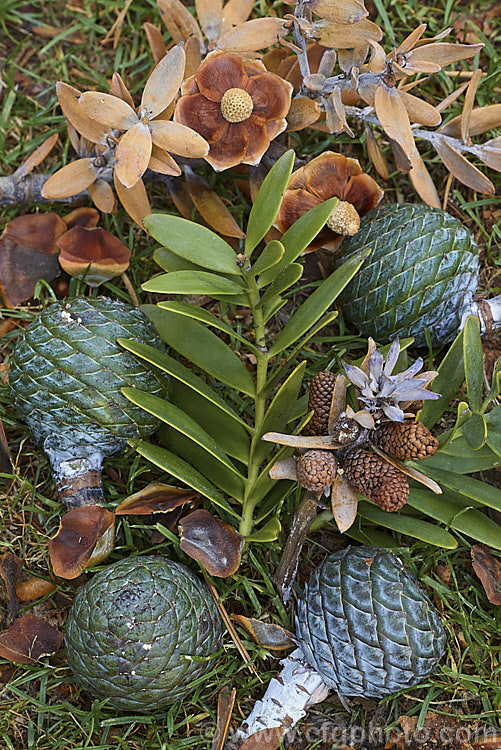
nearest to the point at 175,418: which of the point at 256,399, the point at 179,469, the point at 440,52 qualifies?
the point at 179,469

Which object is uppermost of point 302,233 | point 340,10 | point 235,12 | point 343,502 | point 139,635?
point 340,10

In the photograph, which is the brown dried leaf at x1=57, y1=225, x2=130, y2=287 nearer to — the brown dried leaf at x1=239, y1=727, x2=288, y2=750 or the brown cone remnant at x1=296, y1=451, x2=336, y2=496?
the brown cone remnant at x1=296, y1=451, x2=336, y2=496

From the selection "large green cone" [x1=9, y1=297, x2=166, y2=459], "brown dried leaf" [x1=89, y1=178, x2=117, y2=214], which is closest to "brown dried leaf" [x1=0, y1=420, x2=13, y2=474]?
"large green cone" [x1=9, y1=297, x2=166, y2=459]

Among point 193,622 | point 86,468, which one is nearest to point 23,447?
point 86,468

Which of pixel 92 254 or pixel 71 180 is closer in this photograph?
pixel 71 180

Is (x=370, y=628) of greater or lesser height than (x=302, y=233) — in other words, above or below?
below

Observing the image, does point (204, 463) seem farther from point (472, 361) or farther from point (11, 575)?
point (472, 361)

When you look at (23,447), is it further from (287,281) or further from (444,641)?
(444,641)
